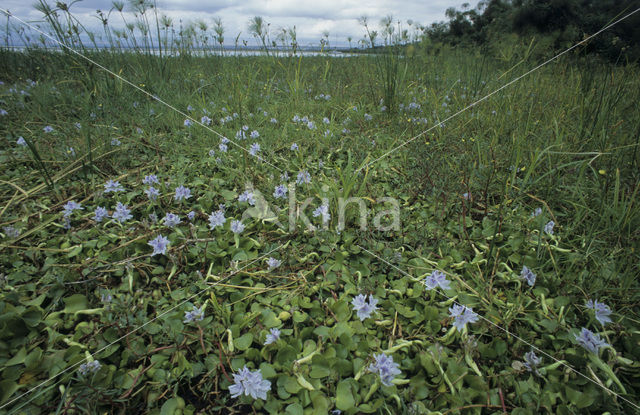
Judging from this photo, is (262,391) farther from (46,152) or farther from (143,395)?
(46,152)

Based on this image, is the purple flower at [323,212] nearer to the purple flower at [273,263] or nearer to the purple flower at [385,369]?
the purple flower at [273,263]

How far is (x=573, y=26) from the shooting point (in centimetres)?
459

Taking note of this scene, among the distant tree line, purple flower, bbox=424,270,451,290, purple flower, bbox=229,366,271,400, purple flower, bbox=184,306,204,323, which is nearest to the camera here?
purple flower, bbox=229,366,271,400

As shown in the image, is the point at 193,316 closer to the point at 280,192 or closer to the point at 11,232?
the point at 280,192

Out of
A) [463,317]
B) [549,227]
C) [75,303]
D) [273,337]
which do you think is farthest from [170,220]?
[549,227]

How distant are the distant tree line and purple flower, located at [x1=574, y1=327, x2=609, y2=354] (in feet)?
8.19

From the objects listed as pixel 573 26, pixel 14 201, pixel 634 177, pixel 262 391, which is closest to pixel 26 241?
pixel 14 201

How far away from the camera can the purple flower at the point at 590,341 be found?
1.06 metres

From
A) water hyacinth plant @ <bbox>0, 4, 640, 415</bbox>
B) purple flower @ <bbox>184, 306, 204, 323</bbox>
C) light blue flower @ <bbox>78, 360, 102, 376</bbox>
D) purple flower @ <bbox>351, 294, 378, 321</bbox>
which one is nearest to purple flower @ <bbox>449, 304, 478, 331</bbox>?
water hyacinth plant @ <bbox>0, 4, 640, 415</bbox>

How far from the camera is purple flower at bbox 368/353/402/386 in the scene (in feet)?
3.34

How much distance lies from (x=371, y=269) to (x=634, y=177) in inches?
65.4

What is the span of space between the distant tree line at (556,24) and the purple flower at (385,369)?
2994mm

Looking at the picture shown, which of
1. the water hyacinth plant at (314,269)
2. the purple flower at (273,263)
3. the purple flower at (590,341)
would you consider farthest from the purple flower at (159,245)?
the purple flower at (590,341)

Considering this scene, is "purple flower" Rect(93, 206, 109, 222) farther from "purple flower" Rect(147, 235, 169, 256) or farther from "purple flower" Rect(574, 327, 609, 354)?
"purple flower" Rect(574, 327, 609, 354)
